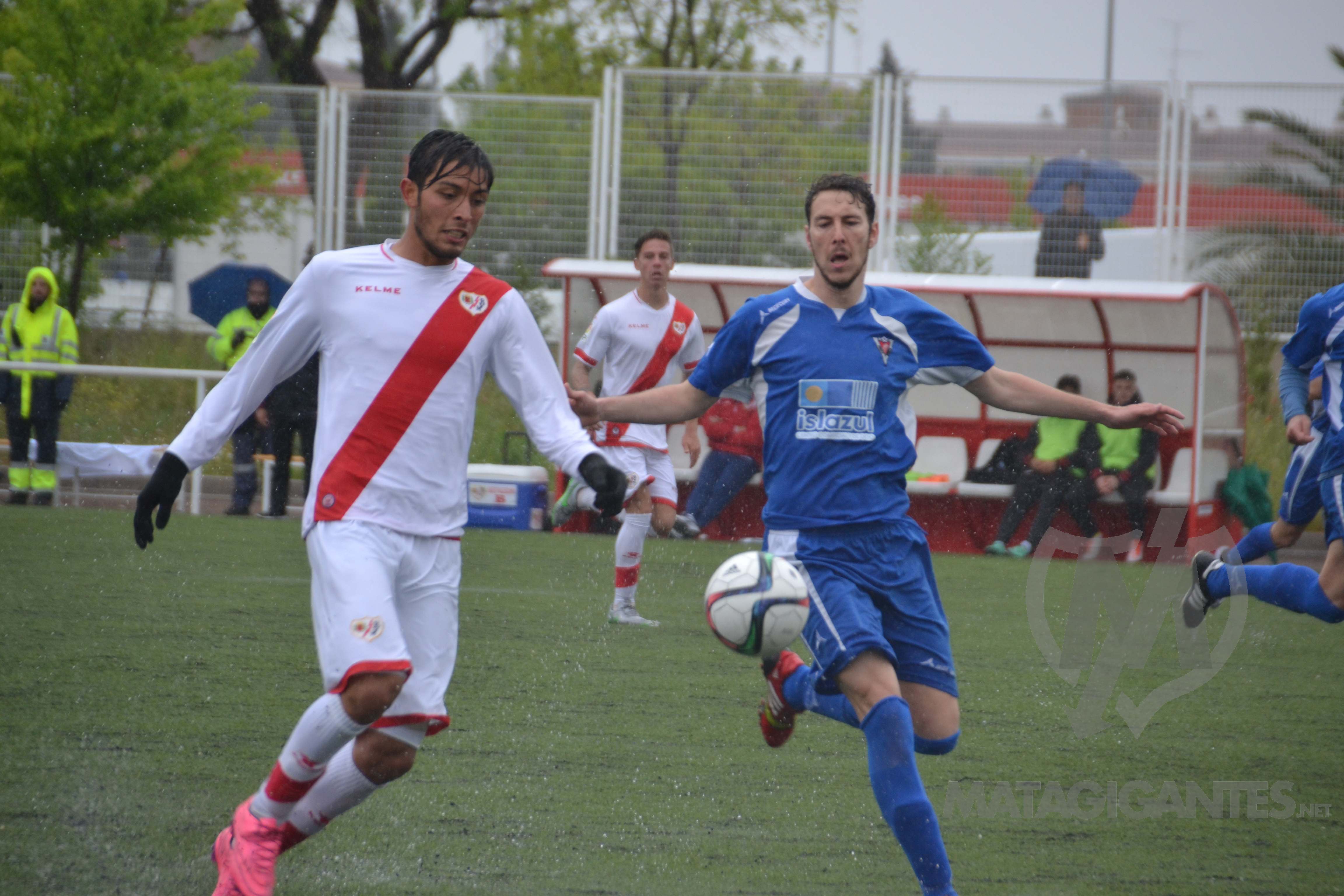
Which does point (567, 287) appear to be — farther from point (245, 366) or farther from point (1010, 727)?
point (245, 366)

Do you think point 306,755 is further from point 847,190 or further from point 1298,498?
point 1298,498

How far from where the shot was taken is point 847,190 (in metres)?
4.29

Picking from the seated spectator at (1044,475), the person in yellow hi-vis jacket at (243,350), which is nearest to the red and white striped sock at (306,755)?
the seated spectator at (1044,475)

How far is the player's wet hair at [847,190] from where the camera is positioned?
4.30 metres

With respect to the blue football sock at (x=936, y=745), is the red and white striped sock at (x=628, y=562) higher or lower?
lower

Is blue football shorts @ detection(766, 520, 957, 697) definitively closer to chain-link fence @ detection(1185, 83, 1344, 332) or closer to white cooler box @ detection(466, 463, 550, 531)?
white cooler box @ detection(466, 463, 550, 531)

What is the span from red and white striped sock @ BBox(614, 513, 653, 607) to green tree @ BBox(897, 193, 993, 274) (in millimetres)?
8851

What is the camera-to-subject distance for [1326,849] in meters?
4.45

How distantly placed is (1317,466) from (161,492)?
17.8ft

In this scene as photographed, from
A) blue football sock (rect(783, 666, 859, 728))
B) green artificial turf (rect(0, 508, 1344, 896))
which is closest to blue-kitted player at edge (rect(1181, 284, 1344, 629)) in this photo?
green artificial turf (rect(0, 508, 1344, 896))

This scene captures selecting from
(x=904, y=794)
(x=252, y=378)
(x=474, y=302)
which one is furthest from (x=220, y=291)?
(x=904, y=794)

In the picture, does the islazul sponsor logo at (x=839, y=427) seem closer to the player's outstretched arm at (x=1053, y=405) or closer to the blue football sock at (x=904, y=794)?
the player's outstretched arm at (x=1053, y=405)

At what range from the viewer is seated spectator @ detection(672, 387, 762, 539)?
1251 centimetres

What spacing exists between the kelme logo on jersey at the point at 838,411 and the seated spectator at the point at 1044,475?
8.96 meters
